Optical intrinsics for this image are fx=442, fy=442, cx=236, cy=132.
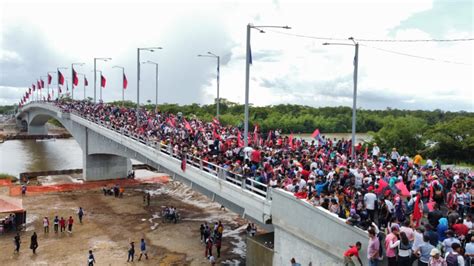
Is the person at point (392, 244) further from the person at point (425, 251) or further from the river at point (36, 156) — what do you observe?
the river at point (36, 156)

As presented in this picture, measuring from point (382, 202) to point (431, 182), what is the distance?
2663mm

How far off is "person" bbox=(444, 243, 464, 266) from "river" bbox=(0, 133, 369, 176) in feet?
192

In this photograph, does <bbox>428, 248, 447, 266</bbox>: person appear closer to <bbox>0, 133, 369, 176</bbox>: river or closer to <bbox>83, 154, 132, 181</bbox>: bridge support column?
<bbox>83, 154, 132, 181</bbox>: bridge support column

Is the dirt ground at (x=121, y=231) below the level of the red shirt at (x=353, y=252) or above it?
below

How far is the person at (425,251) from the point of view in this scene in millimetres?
11734

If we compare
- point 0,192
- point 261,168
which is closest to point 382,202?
point 261,168

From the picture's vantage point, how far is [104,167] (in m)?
51.3

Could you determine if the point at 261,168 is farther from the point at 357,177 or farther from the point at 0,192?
the point at 0,192

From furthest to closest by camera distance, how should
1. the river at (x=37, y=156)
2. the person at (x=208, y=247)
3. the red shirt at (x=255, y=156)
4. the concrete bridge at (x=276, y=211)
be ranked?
1. the river at (x=37, y=156)
2. the person at (x=208, y=247)
3. the red shirt at (x=255, y=156)
4. the concrete bridge at (x=276, y=211)

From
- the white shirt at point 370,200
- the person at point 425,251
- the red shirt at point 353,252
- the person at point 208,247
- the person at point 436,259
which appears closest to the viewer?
the person at point 436,259

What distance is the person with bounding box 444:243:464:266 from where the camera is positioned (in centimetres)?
1074

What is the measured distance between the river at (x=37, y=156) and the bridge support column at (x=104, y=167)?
47.2 ft

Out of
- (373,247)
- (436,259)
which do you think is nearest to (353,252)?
(373,247)

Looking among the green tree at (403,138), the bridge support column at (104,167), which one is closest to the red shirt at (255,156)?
the bridge support column at (104,167)
